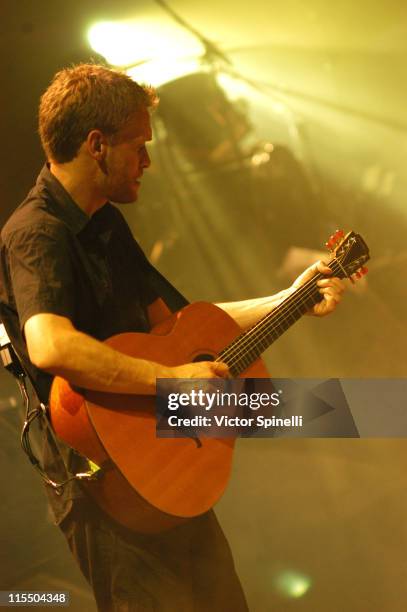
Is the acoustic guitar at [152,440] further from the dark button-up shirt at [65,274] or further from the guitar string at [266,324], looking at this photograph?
the dark button-up shirt at [65,274]

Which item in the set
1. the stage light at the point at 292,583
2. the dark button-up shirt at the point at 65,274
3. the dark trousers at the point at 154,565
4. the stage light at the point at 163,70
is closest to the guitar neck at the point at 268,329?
the dark button-up shirt at the point at 65,274

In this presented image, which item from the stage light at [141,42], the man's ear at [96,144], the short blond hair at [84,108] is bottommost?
the man's ear at [96,144]

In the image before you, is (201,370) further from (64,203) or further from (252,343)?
(64,203)

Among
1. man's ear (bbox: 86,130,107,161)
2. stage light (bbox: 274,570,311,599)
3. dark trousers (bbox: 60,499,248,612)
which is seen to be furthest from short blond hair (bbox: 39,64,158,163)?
stage light (bbox: 274,570,311,599)

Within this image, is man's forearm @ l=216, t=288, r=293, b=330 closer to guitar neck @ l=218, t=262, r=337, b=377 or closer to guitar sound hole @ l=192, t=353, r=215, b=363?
guitar neck @ l=218, t=262, r=337, b=377

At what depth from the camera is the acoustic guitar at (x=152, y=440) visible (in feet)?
4.53

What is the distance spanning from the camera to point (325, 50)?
247 cm

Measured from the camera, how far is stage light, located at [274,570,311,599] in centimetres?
214

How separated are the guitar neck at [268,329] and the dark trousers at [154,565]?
363mm

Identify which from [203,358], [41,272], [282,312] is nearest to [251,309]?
[282,312]

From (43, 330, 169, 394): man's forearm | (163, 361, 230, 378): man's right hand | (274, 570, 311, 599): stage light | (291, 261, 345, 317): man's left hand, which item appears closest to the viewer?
(43, 330, 169, 394): man's forearm

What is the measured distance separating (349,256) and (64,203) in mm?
710

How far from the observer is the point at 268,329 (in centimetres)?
168

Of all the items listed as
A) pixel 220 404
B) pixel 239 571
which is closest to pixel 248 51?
pixel 220 404
